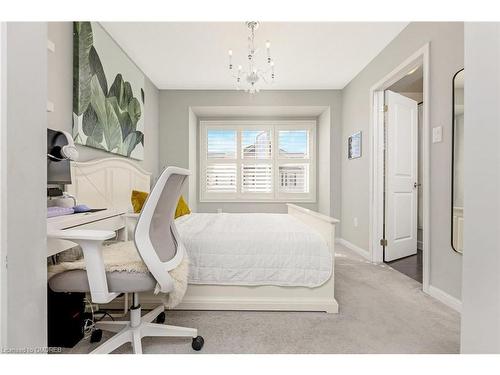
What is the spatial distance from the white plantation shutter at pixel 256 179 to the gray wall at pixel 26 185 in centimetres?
402

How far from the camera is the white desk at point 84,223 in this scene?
1115 mm

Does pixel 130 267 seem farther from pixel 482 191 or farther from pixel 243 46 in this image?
pixel 243 46

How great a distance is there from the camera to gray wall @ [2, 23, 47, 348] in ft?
2.51

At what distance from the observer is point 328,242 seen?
73.0 inches

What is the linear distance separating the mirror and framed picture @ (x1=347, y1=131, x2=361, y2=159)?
1553 millimetres

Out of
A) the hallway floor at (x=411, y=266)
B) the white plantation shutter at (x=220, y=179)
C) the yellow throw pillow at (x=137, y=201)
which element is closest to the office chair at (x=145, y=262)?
the yellow throw pillow at (x=137, y=201)

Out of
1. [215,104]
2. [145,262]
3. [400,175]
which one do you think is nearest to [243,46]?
[215,104]

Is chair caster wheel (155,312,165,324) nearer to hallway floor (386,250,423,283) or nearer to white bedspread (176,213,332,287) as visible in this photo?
white bedspread (176,213,332,287)

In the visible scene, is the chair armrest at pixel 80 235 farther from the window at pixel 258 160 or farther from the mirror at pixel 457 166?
the window at pixel 258 160

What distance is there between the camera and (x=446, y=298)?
197 centimetres

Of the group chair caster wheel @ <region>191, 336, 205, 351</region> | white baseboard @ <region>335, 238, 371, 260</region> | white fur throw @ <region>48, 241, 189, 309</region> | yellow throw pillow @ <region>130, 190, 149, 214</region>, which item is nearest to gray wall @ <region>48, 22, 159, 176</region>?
yellow throw pillow @ <region>130, 190, 149, 214</region>
